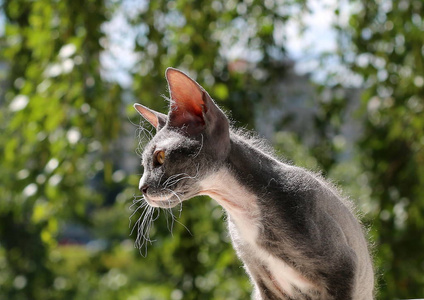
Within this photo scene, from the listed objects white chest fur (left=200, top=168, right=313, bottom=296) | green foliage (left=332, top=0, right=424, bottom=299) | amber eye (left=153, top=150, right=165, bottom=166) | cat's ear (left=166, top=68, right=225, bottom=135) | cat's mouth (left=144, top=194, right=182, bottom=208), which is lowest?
green foliage (left=332, top=0, right=424, bottom=299)

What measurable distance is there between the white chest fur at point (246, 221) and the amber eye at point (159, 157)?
0.14ft

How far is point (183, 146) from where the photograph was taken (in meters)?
0.53

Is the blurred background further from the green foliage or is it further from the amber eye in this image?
the amber eye

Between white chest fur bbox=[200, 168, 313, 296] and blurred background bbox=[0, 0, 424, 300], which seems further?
blurred background bbox=[0, 0, 424, 300]

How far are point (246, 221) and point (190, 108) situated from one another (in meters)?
0.14

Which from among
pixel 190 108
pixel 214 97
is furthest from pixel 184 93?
pixel 214 97

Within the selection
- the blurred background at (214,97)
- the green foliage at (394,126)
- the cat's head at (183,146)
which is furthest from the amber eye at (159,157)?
the green foliage at (394,126)

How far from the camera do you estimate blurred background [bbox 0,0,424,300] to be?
57.8 inches

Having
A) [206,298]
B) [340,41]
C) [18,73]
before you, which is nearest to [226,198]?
[206,298]

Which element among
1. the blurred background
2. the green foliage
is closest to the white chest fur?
the blurred background

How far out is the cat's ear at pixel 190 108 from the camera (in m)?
0.54

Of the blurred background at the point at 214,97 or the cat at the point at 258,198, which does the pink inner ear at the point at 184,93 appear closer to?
the cat at the point at 258,198

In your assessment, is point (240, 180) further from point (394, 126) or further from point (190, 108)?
point (394, 126)

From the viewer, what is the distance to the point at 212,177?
1.80ft
